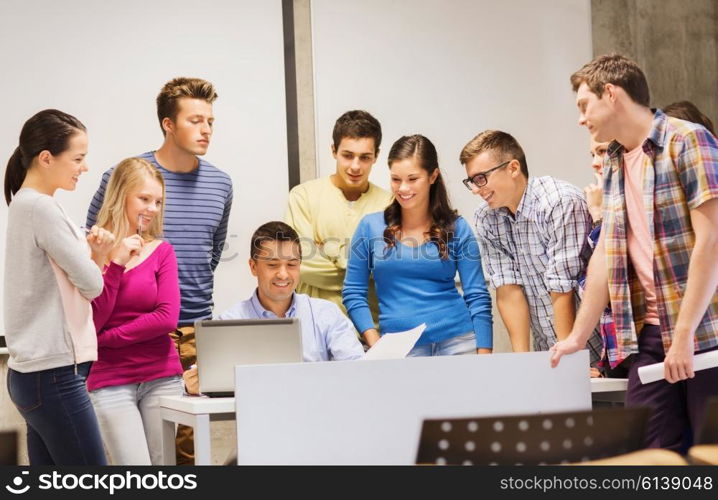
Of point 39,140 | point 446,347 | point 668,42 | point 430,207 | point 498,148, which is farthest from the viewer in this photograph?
point 668,42

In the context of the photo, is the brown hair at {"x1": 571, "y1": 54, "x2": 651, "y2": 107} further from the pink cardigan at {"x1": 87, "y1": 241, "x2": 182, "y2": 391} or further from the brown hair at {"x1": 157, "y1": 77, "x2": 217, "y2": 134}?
the brown hair at {"x1": 157, "y1": 77, "x2": 217, "y2": 134}

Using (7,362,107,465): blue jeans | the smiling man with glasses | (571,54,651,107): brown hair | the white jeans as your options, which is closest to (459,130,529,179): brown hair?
the smiling man with glasses

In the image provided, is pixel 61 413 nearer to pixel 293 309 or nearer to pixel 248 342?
pixel 248 342

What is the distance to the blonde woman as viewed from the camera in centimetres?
303

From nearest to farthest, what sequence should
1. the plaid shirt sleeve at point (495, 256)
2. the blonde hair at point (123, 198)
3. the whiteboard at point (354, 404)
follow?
the whiteboard at point (354, 404)
the blonde hair at point (123, 198)
the plaid shirt sleeve at point (495, 256)

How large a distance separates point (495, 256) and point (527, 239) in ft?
0.51

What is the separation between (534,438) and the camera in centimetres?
133

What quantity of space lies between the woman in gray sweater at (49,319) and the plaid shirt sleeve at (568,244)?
5.34 ft

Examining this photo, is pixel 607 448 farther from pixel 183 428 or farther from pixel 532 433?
pixel 183 428

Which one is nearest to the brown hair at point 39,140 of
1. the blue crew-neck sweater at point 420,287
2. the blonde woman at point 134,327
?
the blonde woman at point 134,327

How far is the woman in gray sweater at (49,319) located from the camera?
2539 millimetres

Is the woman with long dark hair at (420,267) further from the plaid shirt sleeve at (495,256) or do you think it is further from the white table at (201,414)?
the white table at (201,414)

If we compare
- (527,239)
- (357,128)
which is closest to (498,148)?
(527,239)

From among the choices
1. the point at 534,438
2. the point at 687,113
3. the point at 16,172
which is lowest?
the point at 534,438
